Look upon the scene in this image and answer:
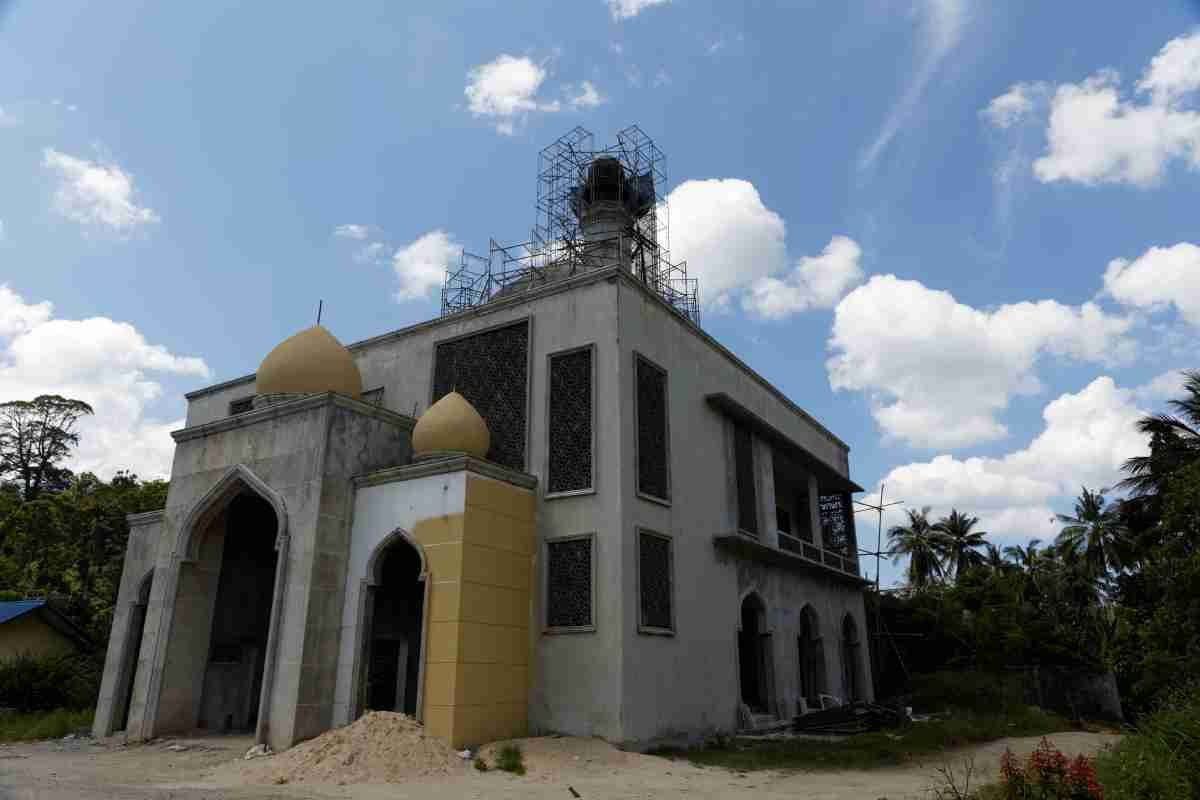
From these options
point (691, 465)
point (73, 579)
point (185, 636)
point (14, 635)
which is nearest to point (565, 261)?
point (691, 465)

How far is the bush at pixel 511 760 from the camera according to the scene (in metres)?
11.7

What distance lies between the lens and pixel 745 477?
19.9 metres

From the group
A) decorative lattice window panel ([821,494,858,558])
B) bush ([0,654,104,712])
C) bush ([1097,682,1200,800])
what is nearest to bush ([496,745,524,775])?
bush ([1097,682,1200,800])

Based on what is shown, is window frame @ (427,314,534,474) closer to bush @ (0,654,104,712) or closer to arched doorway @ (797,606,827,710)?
arched doorway @ (797,606,827,710)

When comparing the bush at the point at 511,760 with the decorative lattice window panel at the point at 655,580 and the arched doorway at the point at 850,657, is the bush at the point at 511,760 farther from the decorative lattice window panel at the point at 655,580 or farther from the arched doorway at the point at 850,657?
the arched doorway at the point at 850,657

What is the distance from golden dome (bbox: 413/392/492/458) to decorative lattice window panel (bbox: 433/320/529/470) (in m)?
0.77

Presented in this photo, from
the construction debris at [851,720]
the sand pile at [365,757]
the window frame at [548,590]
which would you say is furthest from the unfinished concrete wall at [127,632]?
the construction debris at [851,720]

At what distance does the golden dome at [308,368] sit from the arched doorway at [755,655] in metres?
10.0

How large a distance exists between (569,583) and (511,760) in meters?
3.51

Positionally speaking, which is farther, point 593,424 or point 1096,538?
point 1096,538

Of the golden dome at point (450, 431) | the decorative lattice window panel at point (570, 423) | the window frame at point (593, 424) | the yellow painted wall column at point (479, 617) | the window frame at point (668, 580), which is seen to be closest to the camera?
the yellow painted wall column at point (479, 617)

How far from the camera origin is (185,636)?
621 inches

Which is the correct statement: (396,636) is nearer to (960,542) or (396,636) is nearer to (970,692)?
(970,692)

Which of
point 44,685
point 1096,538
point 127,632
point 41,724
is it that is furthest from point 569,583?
point 1096,538
